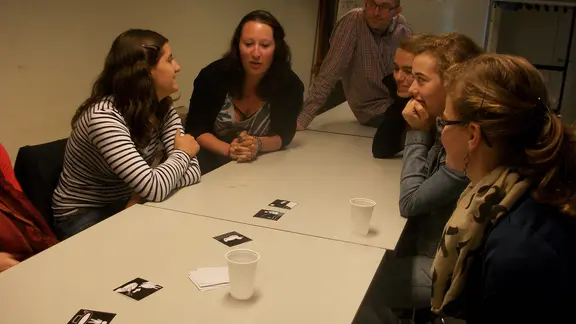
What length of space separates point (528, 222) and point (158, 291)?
85 centimetres

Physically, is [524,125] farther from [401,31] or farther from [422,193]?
[401,31]

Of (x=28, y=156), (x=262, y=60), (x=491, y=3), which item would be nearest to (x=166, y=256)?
(x=28, y=156)

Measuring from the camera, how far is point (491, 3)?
4.70m

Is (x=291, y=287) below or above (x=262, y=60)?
below

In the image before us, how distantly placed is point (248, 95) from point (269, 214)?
3.67ft

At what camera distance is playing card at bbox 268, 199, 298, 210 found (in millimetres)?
2036

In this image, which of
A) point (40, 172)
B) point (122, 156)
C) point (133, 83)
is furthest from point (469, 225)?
point (40, 172)

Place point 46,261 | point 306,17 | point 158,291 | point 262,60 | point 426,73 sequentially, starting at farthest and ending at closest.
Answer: point 306,17 → point 262,60 → point 426,73 → point 46,261 → point 158,291

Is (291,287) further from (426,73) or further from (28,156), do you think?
(28,156)

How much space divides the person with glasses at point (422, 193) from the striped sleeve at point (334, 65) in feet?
3.86

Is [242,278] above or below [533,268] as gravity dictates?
below

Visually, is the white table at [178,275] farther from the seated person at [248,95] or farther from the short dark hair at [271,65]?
the short dark hair at [271,65]

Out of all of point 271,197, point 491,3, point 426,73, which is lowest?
point 271,197

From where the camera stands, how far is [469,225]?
4.29ft
